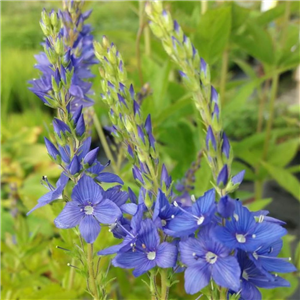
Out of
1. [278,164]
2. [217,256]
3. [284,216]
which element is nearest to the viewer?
[217,256]

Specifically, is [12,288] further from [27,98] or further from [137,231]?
[27,98]

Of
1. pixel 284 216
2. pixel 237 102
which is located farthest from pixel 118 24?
pixel 237 102

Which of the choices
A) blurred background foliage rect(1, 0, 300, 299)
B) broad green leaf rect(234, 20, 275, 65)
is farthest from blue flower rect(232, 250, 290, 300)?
broad green leaf rect(234, 20, 275, 65)

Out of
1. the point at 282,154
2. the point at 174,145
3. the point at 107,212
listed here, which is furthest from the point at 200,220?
the point at 282,154

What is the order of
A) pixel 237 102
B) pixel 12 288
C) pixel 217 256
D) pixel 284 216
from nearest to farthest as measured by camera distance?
pixel 217 256 < pixel 12 288 < pixel 237 102 < pixel 284 216

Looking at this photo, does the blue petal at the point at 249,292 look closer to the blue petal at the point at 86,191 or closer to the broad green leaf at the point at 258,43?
the blue petal at the point at 86,191

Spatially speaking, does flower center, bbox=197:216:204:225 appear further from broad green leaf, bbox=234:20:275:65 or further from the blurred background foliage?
broad green leaf, bbox=234:20:275:65

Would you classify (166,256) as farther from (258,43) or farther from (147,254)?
(258,43)

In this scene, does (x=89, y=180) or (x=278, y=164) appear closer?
(x=89, y=180)
